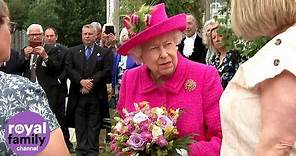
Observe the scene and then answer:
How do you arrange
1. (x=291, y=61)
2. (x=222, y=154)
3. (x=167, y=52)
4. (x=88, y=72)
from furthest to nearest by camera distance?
(x=88, y=72) → (x=167, y=52) → (x=222, y=154) → (x=291, y=61)

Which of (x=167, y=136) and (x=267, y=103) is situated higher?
(x=267, y=103)

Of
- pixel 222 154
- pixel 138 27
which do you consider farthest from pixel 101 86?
pixel 222 154

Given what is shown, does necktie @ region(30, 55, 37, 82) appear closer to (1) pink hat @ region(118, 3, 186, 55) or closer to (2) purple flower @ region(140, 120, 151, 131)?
(1) pink hat @ region(118, 3, 186, 55)

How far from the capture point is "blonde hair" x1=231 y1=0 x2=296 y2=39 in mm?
1966

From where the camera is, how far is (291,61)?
189cm

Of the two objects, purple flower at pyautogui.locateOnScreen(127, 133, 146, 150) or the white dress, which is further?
purple flower at pyautogui.locateOnScreen(127, 133, 146, 150)

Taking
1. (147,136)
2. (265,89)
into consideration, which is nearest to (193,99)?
(147,136)

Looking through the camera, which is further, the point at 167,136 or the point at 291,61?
the point at 167,136

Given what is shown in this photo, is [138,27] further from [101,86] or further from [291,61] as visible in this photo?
[101,86]

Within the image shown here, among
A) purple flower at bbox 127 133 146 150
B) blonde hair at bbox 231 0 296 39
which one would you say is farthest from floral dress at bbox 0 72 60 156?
purple flower at bbox 127 133 146 150

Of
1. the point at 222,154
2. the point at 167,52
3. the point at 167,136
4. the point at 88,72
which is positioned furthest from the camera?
the point at 88,72

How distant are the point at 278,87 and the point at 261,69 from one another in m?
0.10

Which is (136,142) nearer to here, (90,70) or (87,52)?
(90,70)

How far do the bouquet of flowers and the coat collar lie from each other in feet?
0.59
